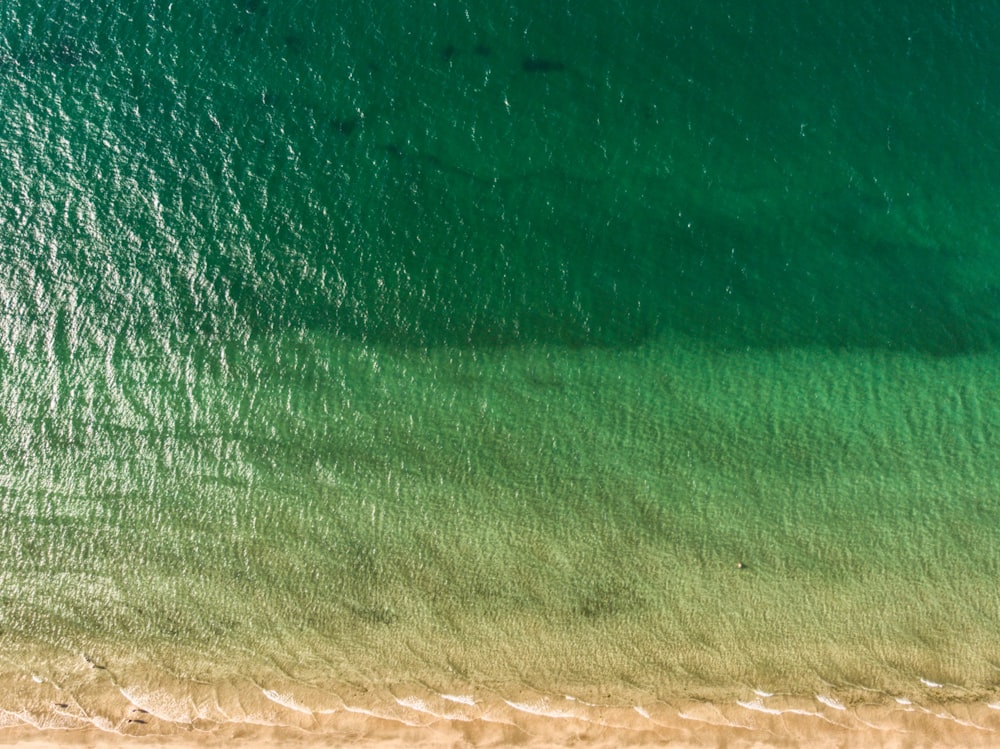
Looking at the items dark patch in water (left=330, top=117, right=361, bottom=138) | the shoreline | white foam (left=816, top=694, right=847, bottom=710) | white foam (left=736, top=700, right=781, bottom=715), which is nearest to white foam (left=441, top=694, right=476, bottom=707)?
the shoreline

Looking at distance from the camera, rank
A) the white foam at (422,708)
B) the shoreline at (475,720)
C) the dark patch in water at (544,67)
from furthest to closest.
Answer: the dark patch in water at (544,67) < the white foam at (422,708) < the shoreline at (475,720)

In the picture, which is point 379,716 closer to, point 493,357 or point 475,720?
point 475,720

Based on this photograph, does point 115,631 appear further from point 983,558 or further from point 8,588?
point 983,558

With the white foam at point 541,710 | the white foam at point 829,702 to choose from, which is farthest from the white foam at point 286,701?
the white foam at point 829,702

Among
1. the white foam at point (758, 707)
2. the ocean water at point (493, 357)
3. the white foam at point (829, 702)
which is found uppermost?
the ocean water at point (493, 357)

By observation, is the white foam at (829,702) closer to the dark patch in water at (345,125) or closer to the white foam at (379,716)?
the white foam at (379,716)

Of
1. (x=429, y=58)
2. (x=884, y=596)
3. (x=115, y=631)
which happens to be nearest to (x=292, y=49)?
(x=429, y=58)

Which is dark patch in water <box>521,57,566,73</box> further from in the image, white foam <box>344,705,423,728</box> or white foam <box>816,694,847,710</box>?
white foam <box>816,694,847,710</box>
